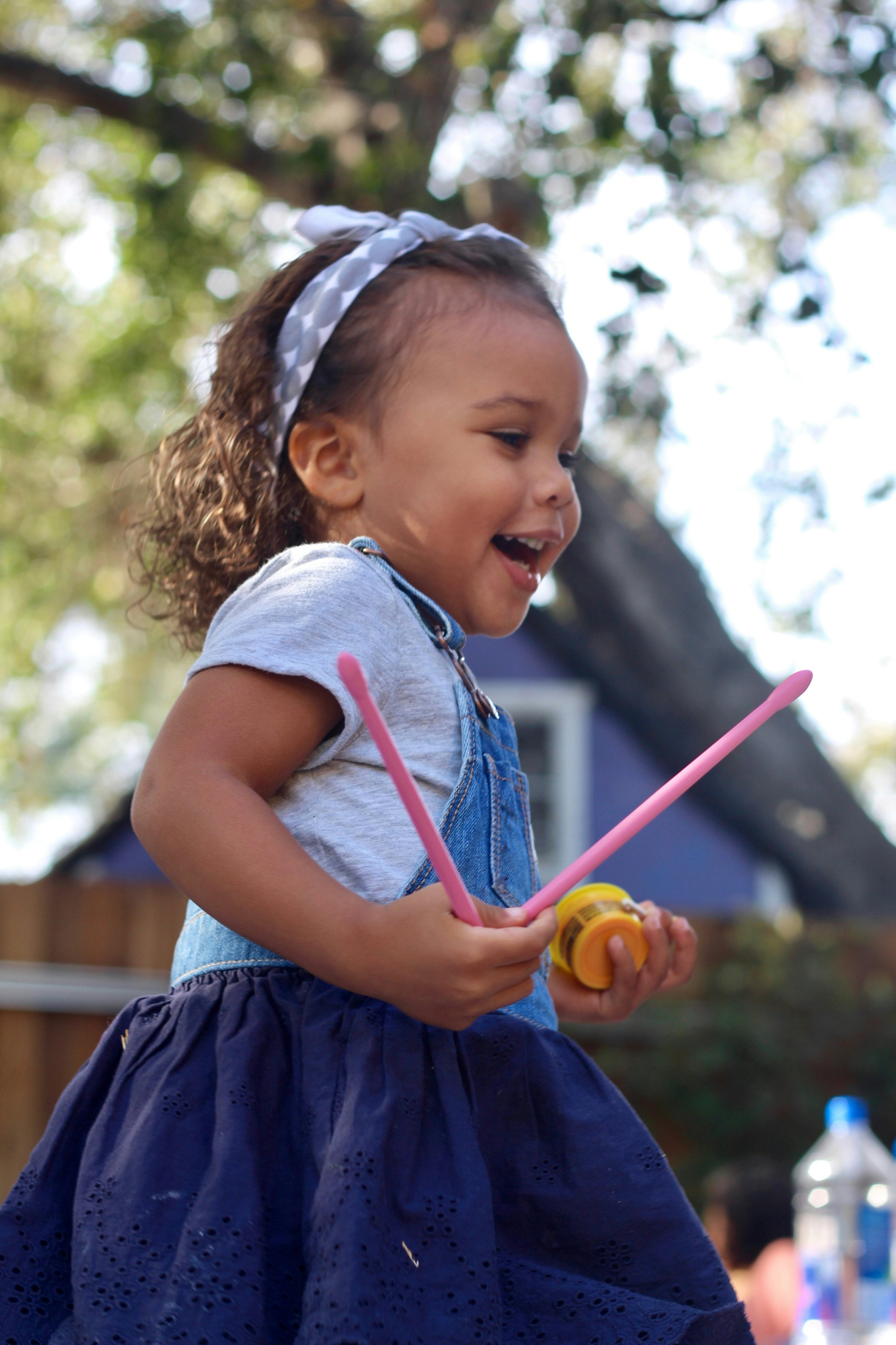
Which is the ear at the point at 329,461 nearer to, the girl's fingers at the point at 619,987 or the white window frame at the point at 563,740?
the girl's fingers at the point at 619,987

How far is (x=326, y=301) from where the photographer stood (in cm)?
163

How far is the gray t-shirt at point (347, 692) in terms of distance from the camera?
1263 millimetres

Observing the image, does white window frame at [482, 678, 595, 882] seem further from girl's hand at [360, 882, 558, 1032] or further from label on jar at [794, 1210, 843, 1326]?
girl's hand at [360, 882, 558, 1032]

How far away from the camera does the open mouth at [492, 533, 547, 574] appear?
1.52 m

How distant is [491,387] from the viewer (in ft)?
4.91

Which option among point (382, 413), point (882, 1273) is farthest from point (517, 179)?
point (382, 413)

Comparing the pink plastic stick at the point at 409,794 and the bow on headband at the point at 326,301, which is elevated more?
the bow on headband at the point at 326,301

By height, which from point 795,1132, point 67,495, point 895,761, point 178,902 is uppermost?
point 67,495

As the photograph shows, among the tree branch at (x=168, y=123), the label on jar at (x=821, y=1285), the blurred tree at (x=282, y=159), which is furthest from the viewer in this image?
the tree branch at (x=168, y=123)

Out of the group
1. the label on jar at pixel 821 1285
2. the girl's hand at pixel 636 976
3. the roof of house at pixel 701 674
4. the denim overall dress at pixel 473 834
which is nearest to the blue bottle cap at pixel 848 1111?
the label on jar at pixel 821 1285

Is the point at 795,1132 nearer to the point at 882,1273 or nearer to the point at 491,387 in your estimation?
the point at 882,1273

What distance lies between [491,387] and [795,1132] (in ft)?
19.7

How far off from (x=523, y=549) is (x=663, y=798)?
1.47ft

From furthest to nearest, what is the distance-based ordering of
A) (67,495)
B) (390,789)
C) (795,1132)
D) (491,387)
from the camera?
(67,495)
(795,1132)
(491,387)
(390,789)
